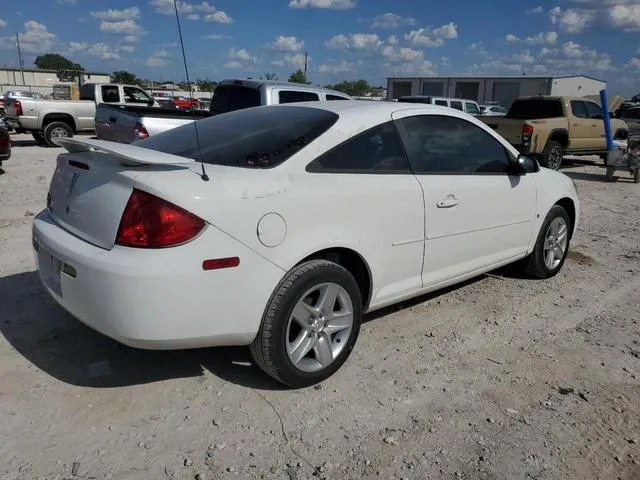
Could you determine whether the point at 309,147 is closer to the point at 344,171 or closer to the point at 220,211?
the point at 344,171

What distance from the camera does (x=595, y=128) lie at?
13828 millimetres

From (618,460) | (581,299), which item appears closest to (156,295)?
(618,460)

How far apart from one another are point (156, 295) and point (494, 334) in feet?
8.39

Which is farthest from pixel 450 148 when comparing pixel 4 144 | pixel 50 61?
pixel 50 61

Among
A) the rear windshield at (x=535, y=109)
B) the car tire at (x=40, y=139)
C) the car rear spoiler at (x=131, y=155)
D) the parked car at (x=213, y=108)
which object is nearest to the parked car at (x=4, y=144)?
the parked car at (x=213, y=108)

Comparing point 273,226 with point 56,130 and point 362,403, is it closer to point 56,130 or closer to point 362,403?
point 362,403

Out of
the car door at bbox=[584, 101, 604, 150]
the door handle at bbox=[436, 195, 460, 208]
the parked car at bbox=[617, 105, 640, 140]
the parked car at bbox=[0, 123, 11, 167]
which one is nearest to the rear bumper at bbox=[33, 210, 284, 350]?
the door handle at bbox=[436, 195, 460, 208]

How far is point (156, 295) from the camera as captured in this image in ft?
8.51

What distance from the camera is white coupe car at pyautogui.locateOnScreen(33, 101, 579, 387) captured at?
8.69ft

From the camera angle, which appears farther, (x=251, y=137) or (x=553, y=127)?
(x=553, y=127)

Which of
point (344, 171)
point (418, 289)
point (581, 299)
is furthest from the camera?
point (581, 299)

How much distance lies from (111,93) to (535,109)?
517 inches

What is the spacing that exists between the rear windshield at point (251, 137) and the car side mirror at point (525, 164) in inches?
71.3

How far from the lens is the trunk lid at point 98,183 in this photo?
2.74 metres
